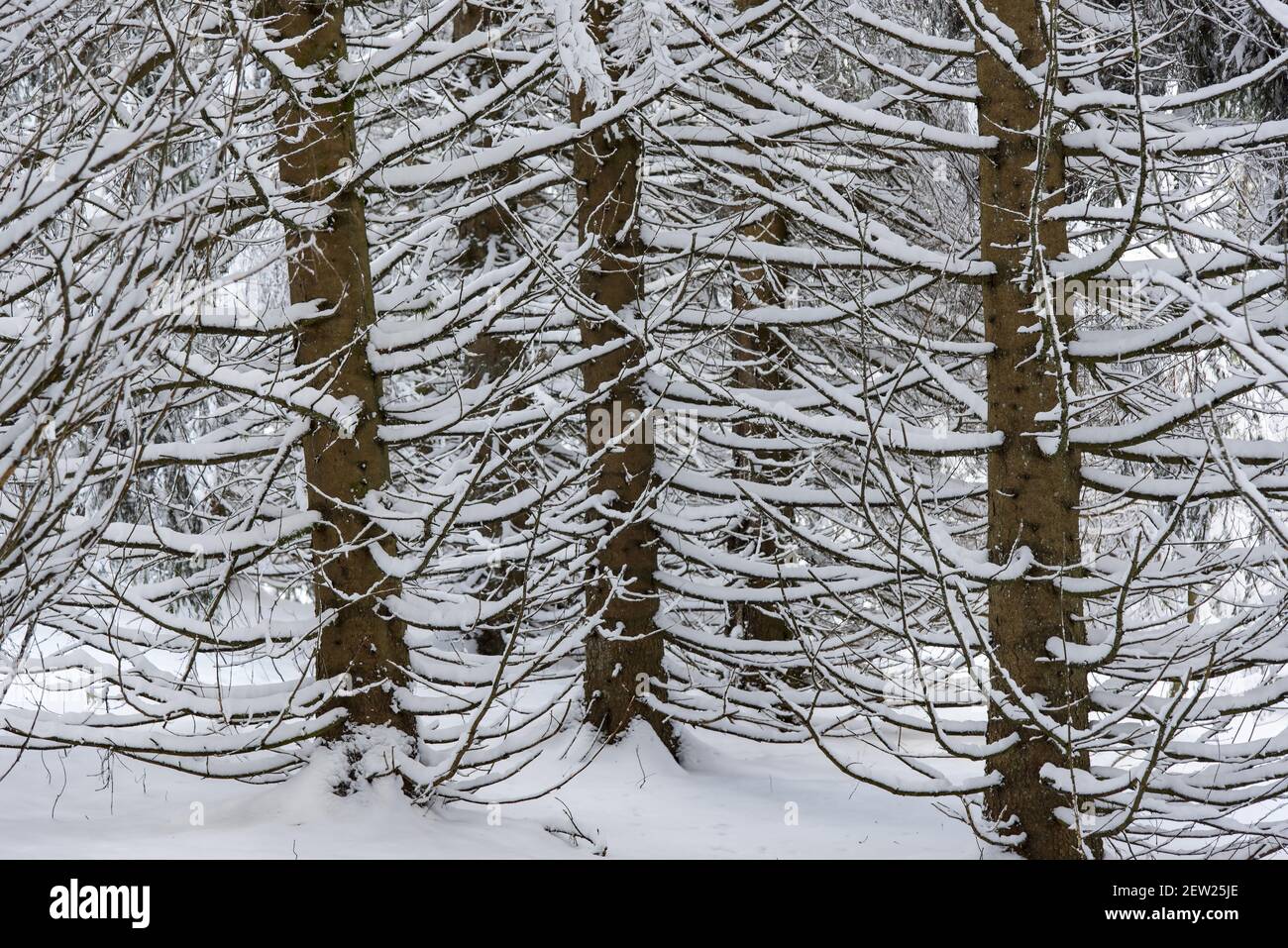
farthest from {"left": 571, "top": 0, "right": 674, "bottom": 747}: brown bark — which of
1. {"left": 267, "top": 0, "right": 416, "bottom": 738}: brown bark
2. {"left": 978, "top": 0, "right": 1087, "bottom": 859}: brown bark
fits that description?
{"left": 978, "top": 0, "right": 1087, "bottom": 859}: brown bark

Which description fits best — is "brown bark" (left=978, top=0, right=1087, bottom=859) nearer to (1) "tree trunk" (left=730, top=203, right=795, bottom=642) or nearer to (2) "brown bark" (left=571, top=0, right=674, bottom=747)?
(2) "brown bark" (left=571, top=0, right=674, bottom=747)

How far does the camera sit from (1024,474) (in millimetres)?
5168

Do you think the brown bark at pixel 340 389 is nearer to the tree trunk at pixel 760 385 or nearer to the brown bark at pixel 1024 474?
the brown bark at pixel 1024 474

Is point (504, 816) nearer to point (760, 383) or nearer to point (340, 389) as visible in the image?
point (340, 389)

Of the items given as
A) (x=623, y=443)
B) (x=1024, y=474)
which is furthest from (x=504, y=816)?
(x=1024, y=474)

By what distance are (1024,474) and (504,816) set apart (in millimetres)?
3136

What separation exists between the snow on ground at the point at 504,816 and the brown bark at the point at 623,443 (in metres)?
0.39

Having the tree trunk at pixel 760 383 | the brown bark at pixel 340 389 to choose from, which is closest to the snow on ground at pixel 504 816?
the brown bark at pixel 340 389

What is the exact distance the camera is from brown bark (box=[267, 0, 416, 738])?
5332 millimetres

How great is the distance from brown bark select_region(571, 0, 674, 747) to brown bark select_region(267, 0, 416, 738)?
205 centimetres
